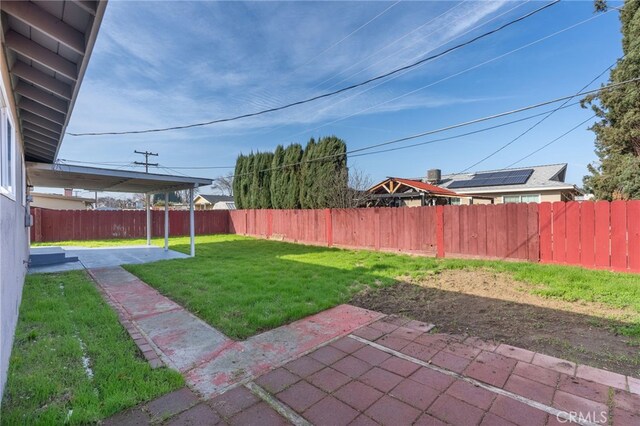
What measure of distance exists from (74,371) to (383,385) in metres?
2.64

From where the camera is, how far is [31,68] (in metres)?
3.26

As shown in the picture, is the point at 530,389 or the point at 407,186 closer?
the point at 530,389

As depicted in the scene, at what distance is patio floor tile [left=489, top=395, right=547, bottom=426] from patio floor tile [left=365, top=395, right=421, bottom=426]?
0.58 m

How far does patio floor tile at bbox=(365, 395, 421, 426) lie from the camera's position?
6.42 ft

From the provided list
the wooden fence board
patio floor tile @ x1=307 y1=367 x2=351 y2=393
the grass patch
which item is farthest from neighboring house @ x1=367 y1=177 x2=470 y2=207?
Result: patio floor tile @ x1=307 y1=367 x2=351 y2=393

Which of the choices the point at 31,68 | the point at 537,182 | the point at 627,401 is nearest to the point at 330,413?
the point at 627,401

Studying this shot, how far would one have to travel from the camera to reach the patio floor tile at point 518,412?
194cm

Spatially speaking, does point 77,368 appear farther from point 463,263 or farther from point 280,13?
point 280,13

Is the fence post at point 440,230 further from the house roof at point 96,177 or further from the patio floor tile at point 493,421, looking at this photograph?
the house roof at point 96,177

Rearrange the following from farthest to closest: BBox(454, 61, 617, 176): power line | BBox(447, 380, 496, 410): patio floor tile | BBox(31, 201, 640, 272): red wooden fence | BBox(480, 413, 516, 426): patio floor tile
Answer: BBox(454, 61, 617, 176): power line, BBox(31, 201, 640, 272): red wooden fence, BBox(447, 380, 496, 410): patio floor tile, BBox(480, 413, 516, 426): patio floor tile

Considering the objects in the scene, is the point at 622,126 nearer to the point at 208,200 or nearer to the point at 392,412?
the point at 392,412

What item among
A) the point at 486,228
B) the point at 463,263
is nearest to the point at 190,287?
the point at 463,263

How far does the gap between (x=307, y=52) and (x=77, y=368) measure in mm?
10468

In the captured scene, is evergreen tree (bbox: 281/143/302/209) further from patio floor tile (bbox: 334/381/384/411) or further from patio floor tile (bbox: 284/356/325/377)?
patio floor tile (bbox: 334/381/384/411)
